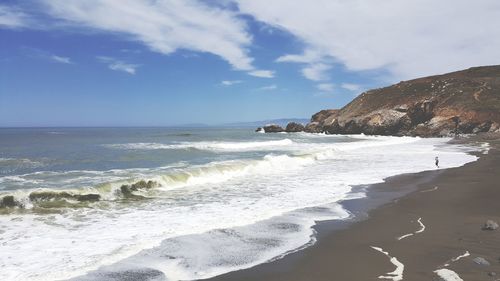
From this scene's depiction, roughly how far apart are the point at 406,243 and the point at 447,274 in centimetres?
183

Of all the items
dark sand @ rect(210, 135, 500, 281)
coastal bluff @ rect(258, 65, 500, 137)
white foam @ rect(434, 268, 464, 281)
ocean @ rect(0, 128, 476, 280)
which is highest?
coastal bluff @ rect(258, 65, 500, 137)

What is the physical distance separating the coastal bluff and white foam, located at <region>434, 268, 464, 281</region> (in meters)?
58.8

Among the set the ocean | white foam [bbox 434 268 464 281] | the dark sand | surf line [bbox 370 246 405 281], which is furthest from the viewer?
the ocean

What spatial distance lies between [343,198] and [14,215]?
30.3 feet

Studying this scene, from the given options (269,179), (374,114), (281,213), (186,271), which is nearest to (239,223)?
(281,213)

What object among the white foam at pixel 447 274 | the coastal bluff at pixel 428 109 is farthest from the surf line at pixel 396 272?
the coastal bluff at pixel 428 109

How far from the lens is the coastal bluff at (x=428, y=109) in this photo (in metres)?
61.6

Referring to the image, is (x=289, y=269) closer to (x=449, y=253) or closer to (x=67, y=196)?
(x=449, y=253)

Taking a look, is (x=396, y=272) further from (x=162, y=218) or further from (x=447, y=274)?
(x=162, y=218)

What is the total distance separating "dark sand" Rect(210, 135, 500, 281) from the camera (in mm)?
6516

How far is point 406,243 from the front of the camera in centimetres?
805

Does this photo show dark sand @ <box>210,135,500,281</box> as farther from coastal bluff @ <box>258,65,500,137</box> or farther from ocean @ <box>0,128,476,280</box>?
coastal bluff @ <box>258,65,500,137</box>

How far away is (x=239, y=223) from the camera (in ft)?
33.3

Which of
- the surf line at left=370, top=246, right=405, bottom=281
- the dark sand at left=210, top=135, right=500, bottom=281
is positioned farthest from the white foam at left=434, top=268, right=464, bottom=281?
the surf line at left=370, top=246, right=405, bottom=281
